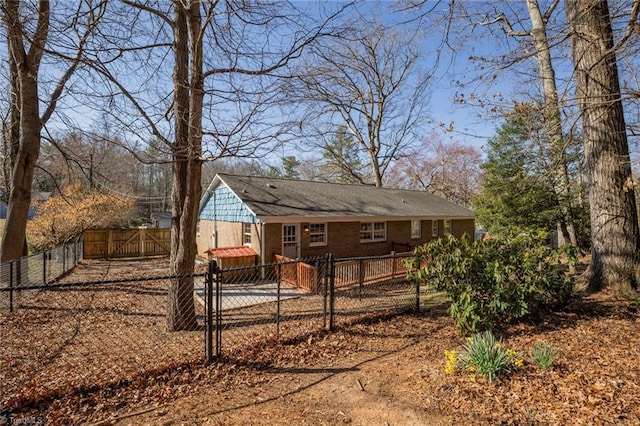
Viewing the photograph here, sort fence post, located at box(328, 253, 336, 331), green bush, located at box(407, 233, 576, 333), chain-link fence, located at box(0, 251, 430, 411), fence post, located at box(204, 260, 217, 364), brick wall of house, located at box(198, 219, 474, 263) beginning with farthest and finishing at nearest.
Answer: brick wall of house, located at box(198, 219, 474, 263) → fence post, located at box(328, 253, 336, 331) → green bush, located at box(407, 233, 576, 333) → fence post, located at box(204, 260, 217, 364) → chain-link fence, located at box(0, 251, 430, 411)

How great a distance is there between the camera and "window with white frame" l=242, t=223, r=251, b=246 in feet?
44.5

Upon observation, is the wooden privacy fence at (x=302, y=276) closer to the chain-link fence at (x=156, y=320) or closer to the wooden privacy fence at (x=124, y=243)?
the chain-link fence at (x=156, y=320)

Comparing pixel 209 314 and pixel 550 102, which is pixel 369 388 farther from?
pixel 550 102

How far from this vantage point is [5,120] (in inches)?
444

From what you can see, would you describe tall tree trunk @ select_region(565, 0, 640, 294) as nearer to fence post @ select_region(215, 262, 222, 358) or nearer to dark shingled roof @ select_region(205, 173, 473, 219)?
fence post @ select_region(215, 262, 222, 358)

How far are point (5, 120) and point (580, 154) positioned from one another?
23.0m

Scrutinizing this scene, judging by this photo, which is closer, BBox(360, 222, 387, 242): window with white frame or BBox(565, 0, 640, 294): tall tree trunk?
BBox(565, 0, 640, 294): tall tree trunk

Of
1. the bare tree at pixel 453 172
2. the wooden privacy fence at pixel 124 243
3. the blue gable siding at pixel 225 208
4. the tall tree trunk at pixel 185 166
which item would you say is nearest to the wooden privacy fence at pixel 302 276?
the blue gable siding at pixel 225 208

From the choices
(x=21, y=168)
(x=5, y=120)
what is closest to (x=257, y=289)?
(x=21, y=168)

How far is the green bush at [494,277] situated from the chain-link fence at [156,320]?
162 cm

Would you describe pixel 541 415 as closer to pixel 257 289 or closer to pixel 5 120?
pixel 257 289

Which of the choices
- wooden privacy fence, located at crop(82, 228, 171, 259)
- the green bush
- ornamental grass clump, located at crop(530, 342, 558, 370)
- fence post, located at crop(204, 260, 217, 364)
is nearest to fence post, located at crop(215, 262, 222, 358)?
fence post, located at crop(204, 260, 217, 364)

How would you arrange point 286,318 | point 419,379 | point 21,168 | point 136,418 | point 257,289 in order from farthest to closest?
1. point 257,289
2. point 21,168
3. point 286,318
4. point 419,379
5. point 136,418

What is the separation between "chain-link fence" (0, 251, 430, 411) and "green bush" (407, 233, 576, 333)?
162cm
